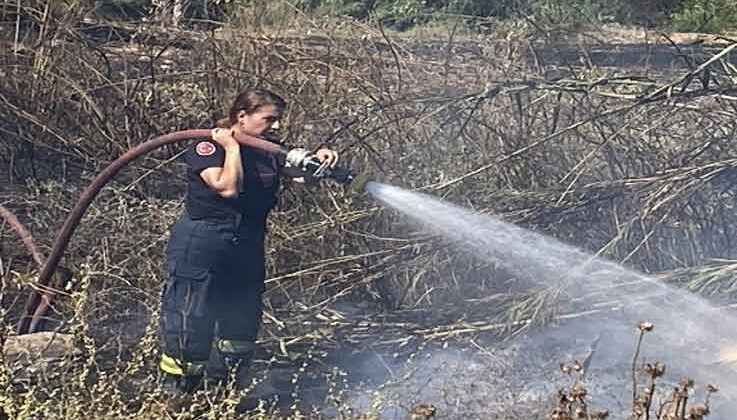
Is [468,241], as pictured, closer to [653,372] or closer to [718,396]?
[718,396]

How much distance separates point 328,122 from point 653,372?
3840 millimetres

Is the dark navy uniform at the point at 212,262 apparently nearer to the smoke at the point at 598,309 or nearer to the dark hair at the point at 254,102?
the dark hair at the point at 254,102

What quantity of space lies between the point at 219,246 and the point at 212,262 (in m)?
0.08

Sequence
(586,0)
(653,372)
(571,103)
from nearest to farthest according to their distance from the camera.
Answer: (653,372), (571,103), (586,0)

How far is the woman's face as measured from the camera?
4465 mm

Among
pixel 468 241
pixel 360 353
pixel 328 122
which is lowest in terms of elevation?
pixel 360 353

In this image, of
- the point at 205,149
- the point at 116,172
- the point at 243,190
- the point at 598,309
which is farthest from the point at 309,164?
the point at 598,309

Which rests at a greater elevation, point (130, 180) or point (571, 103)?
point (571, 103)

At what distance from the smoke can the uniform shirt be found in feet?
1.59

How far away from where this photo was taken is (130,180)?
6.58 metres

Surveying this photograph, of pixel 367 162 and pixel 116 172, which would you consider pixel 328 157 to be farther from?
pixel 367 162

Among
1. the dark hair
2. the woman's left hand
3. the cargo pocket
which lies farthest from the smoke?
the cargo pocket

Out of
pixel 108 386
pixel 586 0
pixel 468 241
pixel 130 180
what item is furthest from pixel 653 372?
pixel 586 0

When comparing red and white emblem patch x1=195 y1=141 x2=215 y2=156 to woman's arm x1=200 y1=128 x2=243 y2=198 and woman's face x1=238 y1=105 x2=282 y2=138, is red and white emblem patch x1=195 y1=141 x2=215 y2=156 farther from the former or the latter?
woman's face x1=238 y1=105 x2=282 y2=138
